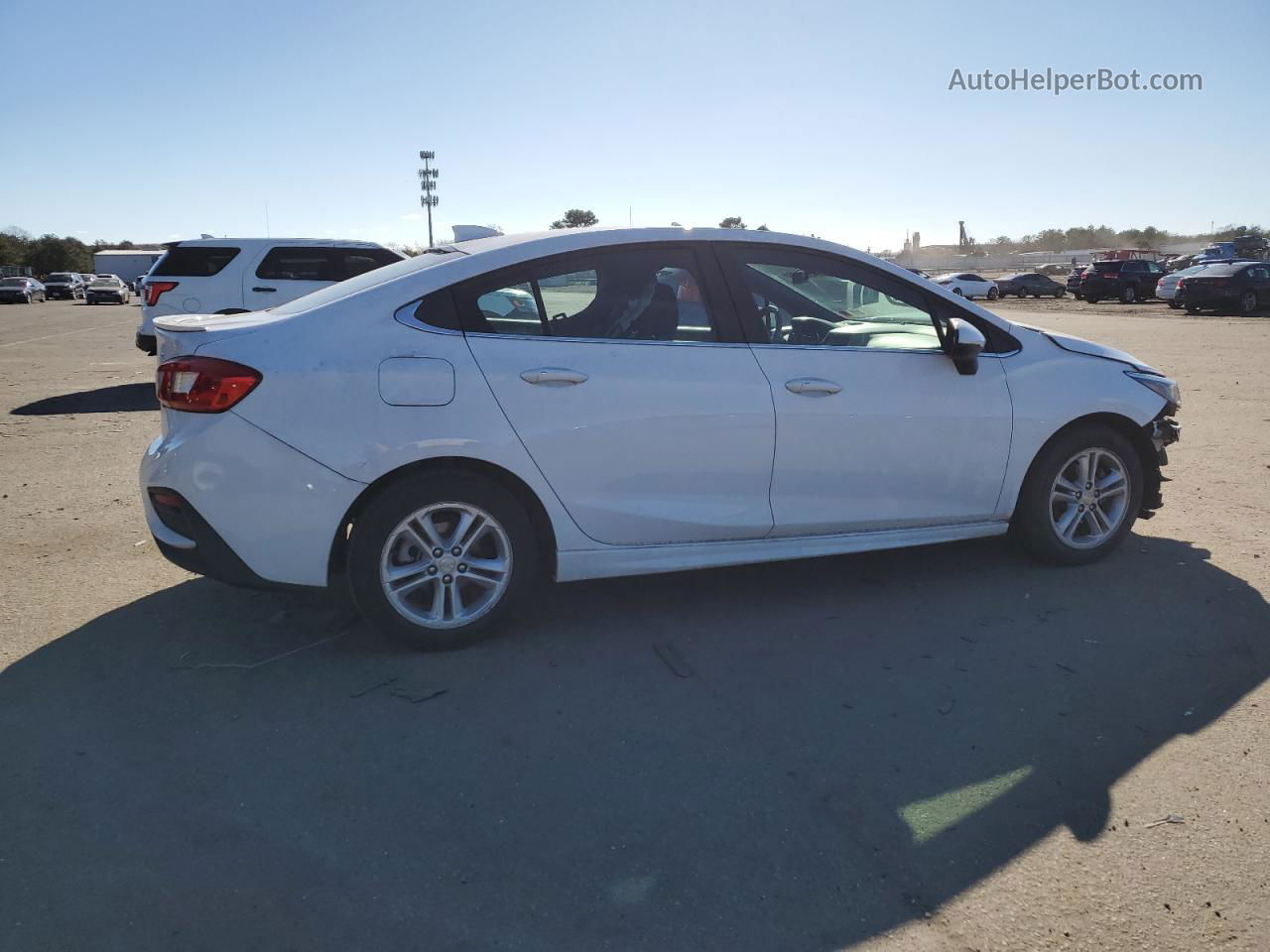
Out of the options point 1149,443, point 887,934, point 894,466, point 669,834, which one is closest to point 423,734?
point 669,834

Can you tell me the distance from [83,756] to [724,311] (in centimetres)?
297

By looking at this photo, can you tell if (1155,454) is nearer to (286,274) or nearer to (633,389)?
(633,389)

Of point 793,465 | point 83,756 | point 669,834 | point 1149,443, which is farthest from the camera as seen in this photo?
point 1149,443

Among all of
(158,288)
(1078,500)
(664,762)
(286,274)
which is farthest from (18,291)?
(664,762)

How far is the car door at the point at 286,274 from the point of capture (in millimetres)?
12219

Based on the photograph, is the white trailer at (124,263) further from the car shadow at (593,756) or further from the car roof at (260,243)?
the car shadow at (593,756)

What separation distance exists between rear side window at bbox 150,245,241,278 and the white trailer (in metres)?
60.2

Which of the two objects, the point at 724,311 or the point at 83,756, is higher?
the point at 724,311

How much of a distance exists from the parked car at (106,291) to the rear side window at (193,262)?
4268 centimetres

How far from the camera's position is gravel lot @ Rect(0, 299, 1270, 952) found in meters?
2.51

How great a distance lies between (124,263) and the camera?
224ft

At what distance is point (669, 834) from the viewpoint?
112 inches

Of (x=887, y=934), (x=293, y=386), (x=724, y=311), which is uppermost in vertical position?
(x=724, y=311)

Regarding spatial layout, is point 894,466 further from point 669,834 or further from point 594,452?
point 669,834
